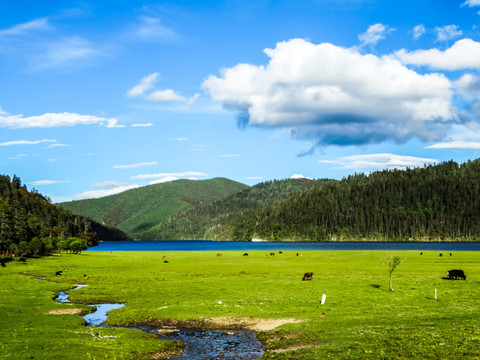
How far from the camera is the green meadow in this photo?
27938mm

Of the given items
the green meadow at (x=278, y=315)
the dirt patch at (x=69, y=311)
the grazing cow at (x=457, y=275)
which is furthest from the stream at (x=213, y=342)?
the grazing cow at (x=457, y=275)

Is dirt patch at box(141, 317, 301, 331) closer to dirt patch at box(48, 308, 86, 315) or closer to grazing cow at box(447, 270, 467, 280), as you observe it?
dirt patch at box(48, 308, 86, 315)

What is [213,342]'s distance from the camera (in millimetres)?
33594

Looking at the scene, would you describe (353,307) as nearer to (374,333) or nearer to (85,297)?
(374,333)

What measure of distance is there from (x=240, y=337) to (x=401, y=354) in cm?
1408

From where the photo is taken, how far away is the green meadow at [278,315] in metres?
27.9

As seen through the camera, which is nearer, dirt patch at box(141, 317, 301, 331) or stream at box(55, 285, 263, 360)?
stream at box(55, 285, 263, 360)

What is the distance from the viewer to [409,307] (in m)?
42.5

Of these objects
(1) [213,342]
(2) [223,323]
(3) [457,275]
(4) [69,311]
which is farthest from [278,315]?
(3) [457,275]

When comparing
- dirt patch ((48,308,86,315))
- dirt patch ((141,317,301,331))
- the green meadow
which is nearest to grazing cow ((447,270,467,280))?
the green meadow

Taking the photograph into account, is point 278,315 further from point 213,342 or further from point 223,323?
point 213,342

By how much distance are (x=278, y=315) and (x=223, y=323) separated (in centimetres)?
571

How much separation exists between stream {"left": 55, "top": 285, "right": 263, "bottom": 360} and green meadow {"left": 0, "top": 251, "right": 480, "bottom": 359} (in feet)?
3.56

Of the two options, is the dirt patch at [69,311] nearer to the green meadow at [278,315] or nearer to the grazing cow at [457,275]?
the green meadow at [278,315]
